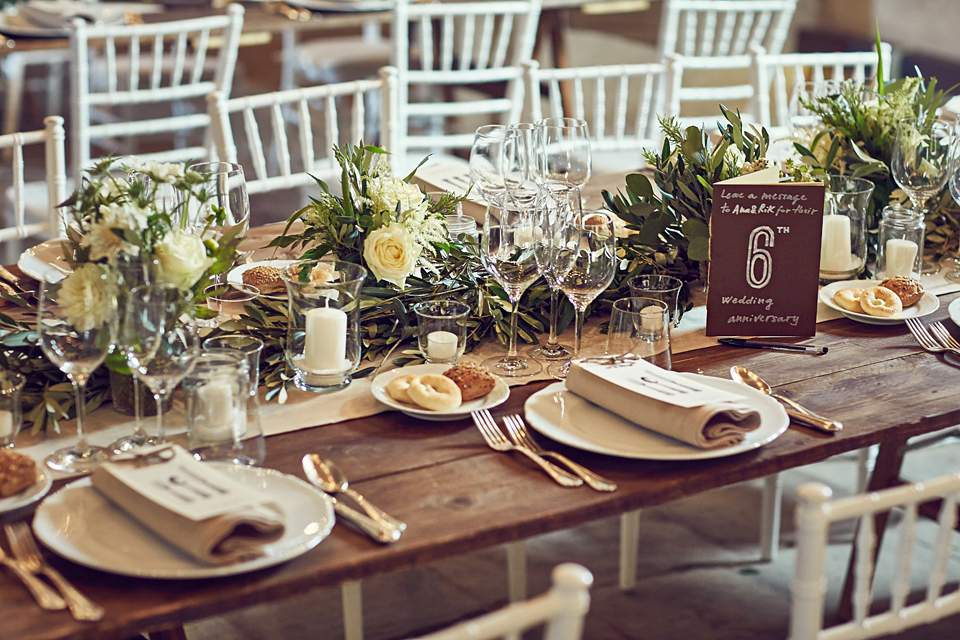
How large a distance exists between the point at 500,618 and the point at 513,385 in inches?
25.3

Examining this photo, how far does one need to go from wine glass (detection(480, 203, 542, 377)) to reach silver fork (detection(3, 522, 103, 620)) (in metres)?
0.62

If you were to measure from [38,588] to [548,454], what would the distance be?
532 mm

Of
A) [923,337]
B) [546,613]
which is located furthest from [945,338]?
[546,613]

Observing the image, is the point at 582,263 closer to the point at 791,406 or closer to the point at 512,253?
the point at 512,253

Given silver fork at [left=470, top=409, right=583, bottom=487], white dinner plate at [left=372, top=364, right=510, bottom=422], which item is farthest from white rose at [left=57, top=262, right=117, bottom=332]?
silver fork at [left=470, top=409, right=583, bottom=487]

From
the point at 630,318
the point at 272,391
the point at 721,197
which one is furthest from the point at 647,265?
the point at 272,391

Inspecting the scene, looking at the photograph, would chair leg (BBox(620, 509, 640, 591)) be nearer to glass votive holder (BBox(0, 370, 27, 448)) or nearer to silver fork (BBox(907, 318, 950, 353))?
silver fork (BBox(907, 318, 950, 353))

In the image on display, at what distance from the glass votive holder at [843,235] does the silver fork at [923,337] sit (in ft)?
0.60

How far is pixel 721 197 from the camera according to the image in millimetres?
1508

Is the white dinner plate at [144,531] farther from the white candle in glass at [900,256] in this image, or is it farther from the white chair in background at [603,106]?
the white chair in background at [603,106]

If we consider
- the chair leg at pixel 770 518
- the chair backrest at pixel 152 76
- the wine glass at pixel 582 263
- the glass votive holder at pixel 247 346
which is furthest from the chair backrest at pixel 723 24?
the glass votive holder at pixel 247 346

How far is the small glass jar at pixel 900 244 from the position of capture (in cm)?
171

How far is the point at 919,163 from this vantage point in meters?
1.76

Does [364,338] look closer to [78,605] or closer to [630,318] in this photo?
[630,318]
